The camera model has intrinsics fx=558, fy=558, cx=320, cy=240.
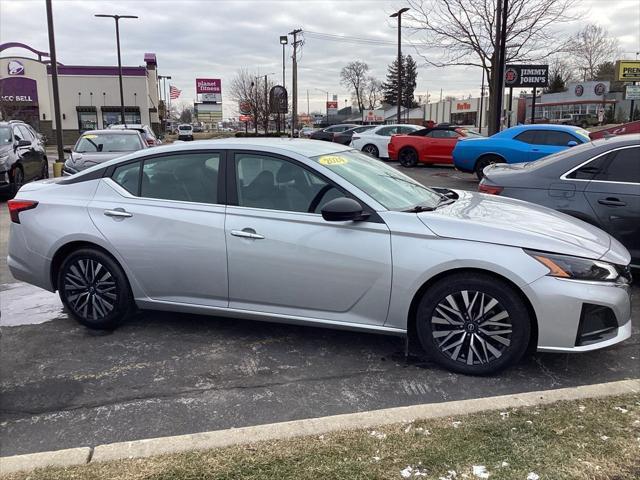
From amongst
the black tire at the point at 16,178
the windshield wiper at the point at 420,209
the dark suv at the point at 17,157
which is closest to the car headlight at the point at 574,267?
the windshield wiper at the point at 420,209

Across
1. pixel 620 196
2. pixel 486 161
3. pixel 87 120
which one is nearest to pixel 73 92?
pixel 87 120

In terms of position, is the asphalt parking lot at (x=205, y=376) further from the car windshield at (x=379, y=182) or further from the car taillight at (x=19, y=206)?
the car windshield at (x=379, y=182)

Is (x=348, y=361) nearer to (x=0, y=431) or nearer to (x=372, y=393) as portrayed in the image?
(x=372, y=393)

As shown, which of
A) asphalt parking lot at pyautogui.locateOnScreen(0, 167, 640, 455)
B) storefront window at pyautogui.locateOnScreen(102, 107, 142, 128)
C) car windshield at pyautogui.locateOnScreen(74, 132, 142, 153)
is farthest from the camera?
storefront window at pyautogui.locateOnScreen(102, 107, 142, 128)

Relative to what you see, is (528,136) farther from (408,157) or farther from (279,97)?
(279,97)

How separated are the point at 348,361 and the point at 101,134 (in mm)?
10694

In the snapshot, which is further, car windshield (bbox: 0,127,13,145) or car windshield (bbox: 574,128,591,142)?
car windshield (bbox: 574,128,591,142)

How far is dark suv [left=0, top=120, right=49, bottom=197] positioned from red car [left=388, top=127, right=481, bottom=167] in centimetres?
1120

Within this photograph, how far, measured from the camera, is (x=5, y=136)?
39.9 feet

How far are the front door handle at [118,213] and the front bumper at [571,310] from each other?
299 cm

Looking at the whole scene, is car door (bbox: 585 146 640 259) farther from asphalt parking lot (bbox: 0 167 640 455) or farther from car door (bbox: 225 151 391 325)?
car door (bbox: 225 151 391 325)

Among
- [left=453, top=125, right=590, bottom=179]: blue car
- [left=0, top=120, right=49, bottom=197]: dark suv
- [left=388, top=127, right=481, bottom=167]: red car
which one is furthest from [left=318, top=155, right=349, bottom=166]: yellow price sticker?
[left=388, top=127, right=481, bottom=167]: red car

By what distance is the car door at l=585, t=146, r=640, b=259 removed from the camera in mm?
5453

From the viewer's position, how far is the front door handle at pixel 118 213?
4402 millimetres
